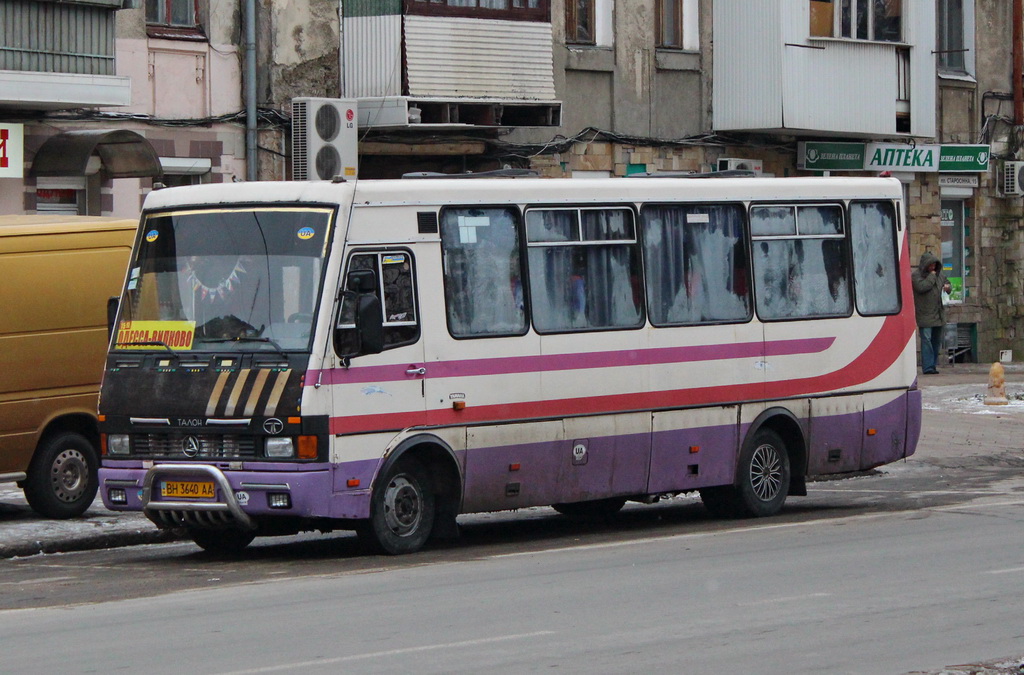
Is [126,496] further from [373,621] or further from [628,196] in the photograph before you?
[628,196]

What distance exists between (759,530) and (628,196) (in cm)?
276

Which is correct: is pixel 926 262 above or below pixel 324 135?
below

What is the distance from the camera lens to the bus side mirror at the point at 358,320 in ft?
Result: 39.2

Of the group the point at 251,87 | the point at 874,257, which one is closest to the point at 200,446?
the point at 874,257

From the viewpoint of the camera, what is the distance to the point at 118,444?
12484 millimetres

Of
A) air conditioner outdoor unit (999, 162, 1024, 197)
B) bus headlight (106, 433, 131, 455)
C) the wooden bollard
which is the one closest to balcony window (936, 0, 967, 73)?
air conditioner outdoor unit (999, 162, 1024, 197)

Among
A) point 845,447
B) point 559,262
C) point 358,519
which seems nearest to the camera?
point 358,519

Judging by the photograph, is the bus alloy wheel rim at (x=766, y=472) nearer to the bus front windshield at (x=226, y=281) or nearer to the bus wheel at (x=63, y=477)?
the bus front windshield at (x=226, y=281)

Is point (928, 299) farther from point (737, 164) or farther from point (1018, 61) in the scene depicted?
point (1018, 61)

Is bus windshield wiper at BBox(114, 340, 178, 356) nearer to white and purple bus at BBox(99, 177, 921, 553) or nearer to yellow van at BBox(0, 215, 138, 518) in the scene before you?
white and purple bus at BBox(99, 177, 921, 553)

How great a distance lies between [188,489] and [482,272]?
2.63 metres

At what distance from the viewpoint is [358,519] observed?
12188 mm

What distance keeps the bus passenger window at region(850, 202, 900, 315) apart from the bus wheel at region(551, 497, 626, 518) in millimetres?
2732

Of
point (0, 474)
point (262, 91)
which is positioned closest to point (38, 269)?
point (0, 474)
